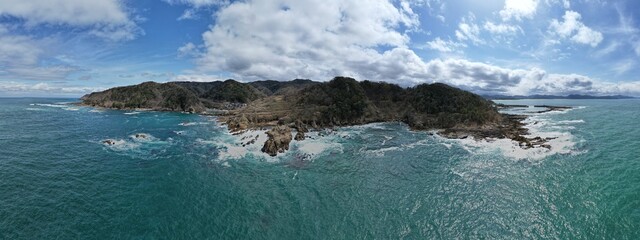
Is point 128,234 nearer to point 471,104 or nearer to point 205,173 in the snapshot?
point 205,173

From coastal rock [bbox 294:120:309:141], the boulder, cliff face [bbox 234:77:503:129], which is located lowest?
the boulder

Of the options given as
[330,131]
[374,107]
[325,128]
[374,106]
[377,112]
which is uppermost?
[374,106]

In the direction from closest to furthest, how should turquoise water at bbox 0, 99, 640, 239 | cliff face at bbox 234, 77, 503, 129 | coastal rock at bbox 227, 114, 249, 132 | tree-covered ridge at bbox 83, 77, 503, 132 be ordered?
turquoise water at bbox 0, 99, 640, 239 < coastal rock at bbox 227, 114, 249, 132 < cliff face at bbox 234, 77, 503, 129 < tree-covered ridge at bbox 83, 77, 503, 132

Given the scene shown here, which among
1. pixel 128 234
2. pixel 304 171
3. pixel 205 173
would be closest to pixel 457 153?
pixel 304 171

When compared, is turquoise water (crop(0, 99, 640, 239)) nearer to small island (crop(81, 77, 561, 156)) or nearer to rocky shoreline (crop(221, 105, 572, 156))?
rocky shoreline (crop(221, 105, 572, 156))

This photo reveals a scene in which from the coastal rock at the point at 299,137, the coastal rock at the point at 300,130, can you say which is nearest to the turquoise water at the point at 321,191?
the coastal rock at the point at 299,137

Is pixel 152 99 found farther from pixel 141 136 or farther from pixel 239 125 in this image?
pixel 141 136

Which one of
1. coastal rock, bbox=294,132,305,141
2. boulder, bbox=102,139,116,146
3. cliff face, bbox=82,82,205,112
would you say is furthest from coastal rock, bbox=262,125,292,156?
cliff face, bbox=82,82,205,112

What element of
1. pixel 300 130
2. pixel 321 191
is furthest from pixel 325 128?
pixel 321 191
